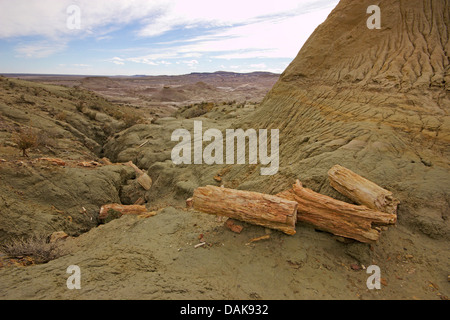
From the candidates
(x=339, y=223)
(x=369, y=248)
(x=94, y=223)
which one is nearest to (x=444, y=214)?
(x=369, y=248)

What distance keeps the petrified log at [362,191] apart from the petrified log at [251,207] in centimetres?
98

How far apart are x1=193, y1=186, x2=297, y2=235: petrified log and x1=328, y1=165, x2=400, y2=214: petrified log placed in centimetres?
98

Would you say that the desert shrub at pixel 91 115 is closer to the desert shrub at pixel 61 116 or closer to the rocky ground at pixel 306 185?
the desert shrub at pixel 61 116

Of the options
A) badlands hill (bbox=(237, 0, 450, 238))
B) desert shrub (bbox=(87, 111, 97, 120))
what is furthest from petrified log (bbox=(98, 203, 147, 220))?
desert shrub (bbox=(87, 111, 97, 120))

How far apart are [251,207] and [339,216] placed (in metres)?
1.47

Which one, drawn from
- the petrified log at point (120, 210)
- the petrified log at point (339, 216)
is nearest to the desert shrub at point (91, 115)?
the petrified log at point (120, 210)

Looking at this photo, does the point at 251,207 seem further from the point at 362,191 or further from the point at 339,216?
the point at 362,191

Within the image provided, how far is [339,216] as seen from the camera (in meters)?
3.99

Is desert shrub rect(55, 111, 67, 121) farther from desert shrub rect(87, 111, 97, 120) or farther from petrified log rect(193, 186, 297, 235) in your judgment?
petrified log rect(193, 186, 297, 235)

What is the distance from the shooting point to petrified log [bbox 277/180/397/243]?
3.72m

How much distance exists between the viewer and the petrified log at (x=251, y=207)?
13.5 ft

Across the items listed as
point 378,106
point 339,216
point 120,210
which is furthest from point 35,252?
point 378,106

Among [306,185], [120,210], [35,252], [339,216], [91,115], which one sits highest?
[91,115]

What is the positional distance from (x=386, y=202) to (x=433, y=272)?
112 cm
